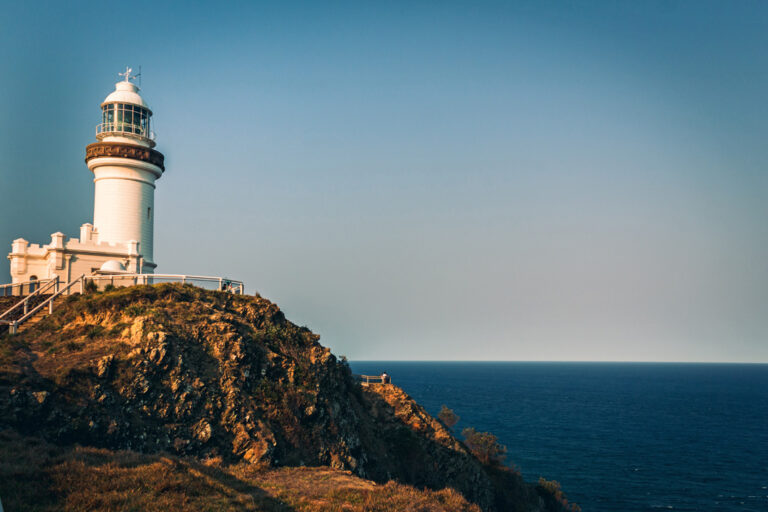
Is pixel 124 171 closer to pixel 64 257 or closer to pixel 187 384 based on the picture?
pixel 64 257

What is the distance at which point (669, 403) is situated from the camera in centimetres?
13950

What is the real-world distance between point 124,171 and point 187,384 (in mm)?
23957

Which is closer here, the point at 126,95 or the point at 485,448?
the point at 126,95

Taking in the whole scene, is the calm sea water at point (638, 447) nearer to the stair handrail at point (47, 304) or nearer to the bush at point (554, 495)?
the bush at point (554, 495)

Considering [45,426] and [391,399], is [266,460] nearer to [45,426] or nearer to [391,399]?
[45,426]

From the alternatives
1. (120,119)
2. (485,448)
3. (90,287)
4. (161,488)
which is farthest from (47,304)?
(485,448)

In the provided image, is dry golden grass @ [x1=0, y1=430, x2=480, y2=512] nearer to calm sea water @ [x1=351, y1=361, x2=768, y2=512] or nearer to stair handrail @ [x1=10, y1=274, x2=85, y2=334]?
stair handrail @ [x1=10, y1=274, x2=85, y2=334]

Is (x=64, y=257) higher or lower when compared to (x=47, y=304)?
higher

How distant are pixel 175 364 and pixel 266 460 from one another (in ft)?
21.5

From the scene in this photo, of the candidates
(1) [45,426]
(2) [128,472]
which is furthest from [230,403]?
(2) [128,472]

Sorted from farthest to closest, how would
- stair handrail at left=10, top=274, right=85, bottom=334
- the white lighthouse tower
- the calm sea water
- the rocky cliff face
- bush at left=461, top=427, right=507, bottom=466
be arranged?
1. the calm sea water
2. bush at left=461, top=427, right=507, bottom=466
3. the white lighthouse tower
4. stair handrail at left=10, top=274, right=85, bottom=334
5. the rocky cliff face

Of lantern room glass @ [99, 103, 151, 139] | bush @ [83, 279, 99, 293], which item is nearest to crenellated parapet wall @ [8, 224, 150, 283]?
bush @ [83, 279, 99, 293]

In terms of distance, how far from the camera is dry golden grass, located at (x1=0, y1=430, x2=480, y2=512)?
43.0 ft

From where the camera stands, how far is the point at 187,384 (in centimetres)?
2436
